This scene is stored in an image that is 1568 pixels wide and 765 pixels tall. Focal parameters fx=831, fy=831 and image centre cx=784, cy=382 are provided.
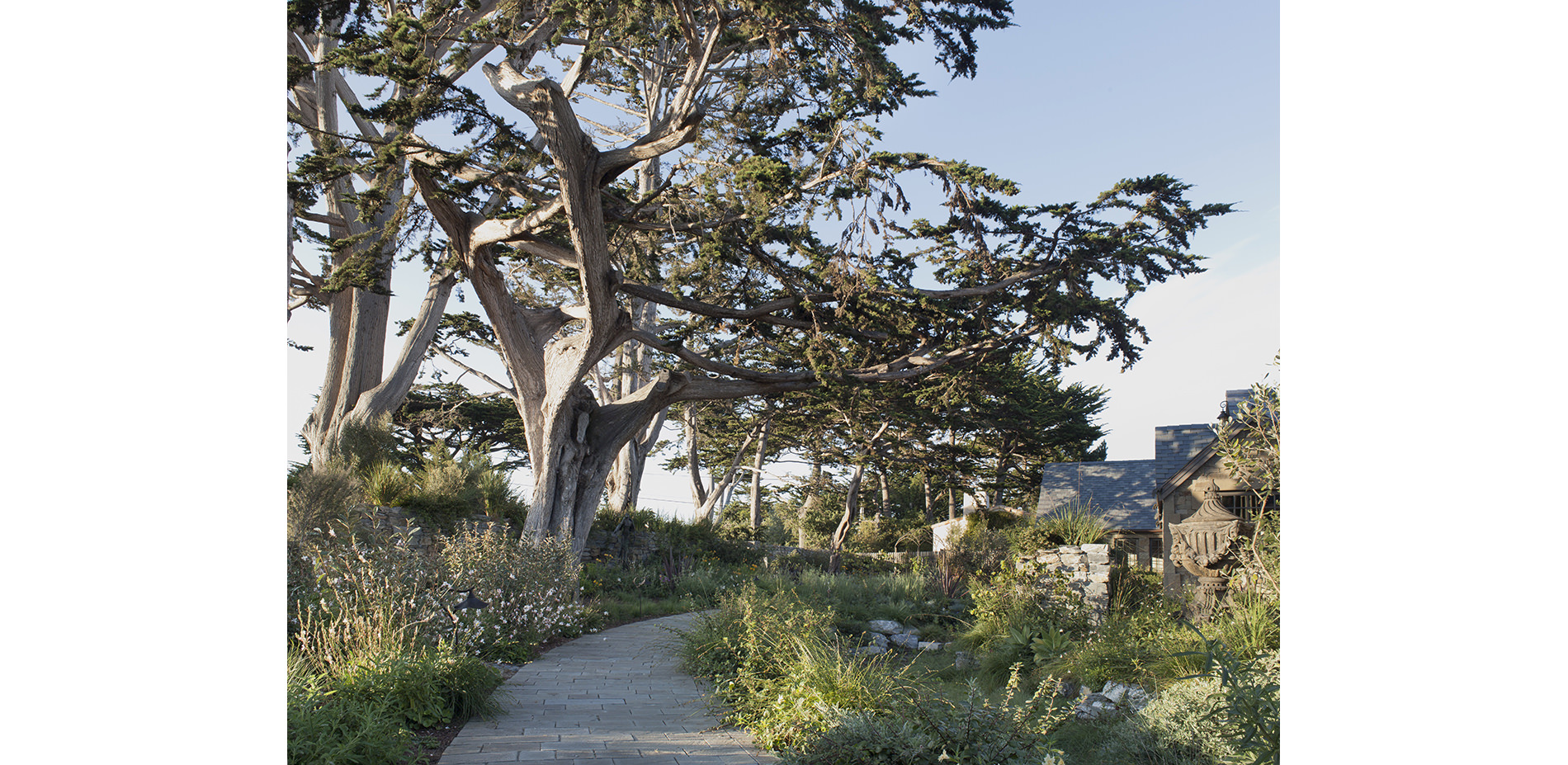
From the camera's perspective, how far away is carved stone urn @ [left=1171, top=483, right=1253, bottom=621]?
6.97 meters

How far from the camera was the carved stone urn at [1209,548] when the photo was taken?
6.97 m

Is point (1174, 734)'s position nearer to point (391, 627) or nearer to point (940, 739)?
point (940, 739)

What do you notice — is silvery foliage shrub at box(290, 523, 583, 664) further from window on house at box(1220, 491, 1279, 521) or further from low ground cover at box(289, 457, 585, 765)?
window on house at box(1220, 491, 1279, 521)

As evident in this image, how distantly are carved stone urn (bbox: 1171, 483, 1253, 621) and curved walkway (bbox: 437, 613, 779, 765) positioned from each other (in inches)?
168

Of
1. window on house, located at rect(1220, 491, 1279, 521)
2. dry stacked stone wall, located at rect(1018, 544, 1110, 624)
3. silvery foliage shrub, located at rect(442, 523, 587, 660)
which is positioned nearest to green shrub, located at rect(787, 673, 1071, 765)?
silvery foliage shrub, located at rect(442, 523, 587, 660)

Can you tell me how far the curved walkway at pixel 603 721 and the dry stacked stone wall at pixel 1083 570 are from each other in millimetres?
3820

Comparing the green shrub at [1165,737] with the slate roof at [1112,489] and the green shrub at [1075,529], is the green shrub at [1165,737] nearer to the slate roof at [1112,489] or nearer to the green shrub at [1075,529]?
the green shrub at [1075,529]

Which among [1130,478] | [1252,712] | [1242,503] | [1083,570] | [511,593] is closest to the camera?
[1252,712]

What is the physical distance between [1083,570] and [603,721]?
17.1 ft

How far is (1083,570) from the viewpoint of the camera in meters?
8.49

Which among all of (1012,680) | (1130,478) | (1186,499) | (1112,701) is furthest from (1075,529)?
(1012,680)
